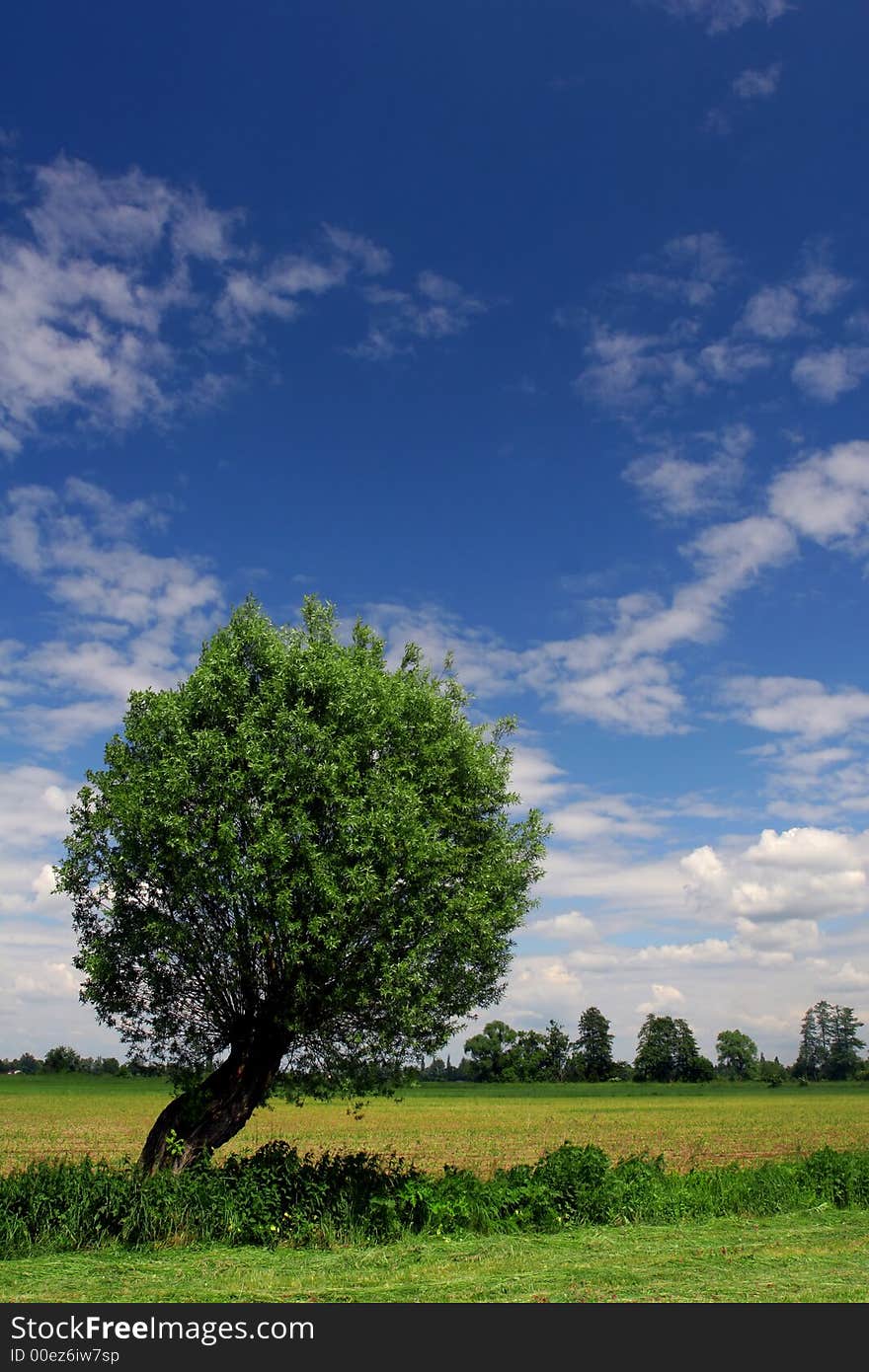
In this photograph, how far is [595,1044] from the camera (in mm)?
192375

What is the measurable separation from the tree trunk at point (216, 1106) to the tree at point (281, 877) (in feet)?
0.13

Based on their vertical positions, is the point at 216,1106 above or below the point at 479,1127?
above

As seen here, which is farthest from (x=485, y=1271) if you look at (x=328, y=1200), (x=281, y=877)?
(x=281, y=877)

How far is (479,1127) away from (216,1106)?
172 ft

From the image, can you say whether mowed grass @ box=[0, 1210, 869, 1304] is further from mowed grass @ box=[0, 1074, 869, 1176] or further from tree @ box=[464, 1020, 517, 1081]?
tree @ box=[464, 1020, 517, 1081]

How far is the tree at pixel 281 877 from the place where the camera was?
1667cm

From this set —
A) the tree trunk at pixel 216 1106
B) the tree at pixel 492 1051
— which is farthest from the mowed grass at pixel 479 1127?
the tree at pixel 492 1051

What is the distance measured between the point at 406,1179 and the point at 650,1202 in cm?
491

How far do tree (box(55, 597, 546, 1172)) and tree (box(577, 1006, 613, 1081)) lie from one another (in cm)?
18787

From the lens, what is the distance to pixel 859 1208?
780 inches

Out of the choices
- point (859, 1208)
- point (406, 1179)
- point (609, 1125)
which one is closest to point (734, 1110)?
point (609, 1125)

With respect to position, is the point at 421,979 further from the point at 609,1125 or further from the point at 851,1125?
the point at 851,1125

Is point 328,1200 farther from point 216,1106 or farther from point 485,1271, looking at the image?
point 485,1271

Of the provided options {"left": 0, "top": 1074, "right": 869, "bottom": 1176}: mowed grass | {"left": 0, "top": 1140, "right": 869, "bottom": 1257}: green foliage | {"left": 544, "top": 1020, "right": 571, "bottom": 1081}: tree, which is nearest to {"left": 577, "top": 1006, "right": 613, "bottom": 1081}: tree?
{"left": 544, "top": 1020, "right": 571, "bottom": 1081}: tree
